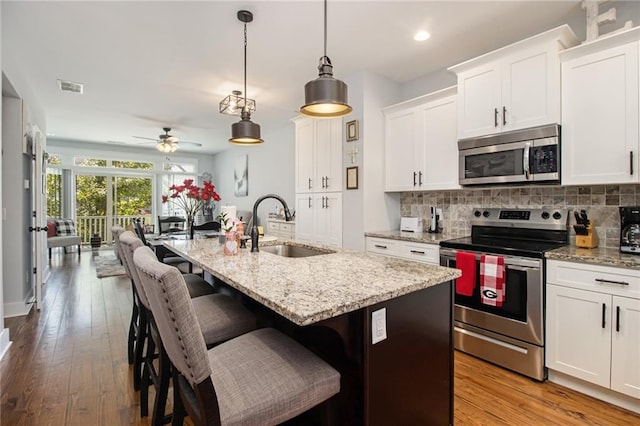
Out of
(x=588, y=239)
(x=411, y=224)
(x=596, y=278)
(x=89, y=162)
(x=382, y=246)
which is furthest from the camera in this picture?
(x=89, y=162)

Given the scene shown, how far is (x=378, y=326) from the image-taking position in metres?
1.20

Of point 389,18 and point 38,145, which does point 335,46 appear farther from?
point 38,145

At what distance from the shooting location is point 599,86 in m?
2.12

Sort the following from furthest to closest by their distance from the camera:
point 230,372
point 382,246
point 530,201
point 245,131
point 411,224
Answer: point 411,224, point 382,246, point 530,201, point 245,131, point 230,372

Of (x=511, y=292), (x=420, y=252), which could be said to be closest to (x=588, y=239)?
(x=511, y=292)

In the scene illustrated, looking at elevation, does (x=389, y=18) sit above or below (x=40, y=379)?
above

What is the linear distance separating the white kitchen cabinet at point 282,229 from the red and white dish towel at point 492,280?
2.83 metres

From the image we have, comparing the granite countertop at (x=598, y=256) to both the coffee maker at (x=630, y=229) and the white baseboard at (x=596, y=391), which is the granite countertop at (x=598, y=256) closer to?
the coffee maker at (x=630, y=229)

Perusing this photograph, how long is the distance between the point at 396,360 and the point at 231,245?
3.90 ft

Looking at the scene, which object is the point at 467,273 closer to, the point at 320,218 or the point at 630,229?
the point at 630,229

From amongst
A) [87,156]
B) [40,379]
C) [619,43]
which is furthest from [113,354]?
[87,156]

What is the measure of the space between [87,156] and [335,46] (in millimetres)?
7269

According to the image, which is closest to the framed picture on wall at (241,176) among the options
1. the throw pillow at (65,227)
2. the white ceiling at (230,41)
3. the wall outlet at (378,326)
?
the white ceiling at (230,41)

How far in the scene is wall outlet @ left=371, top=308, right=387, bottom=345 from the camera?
1.19 m
